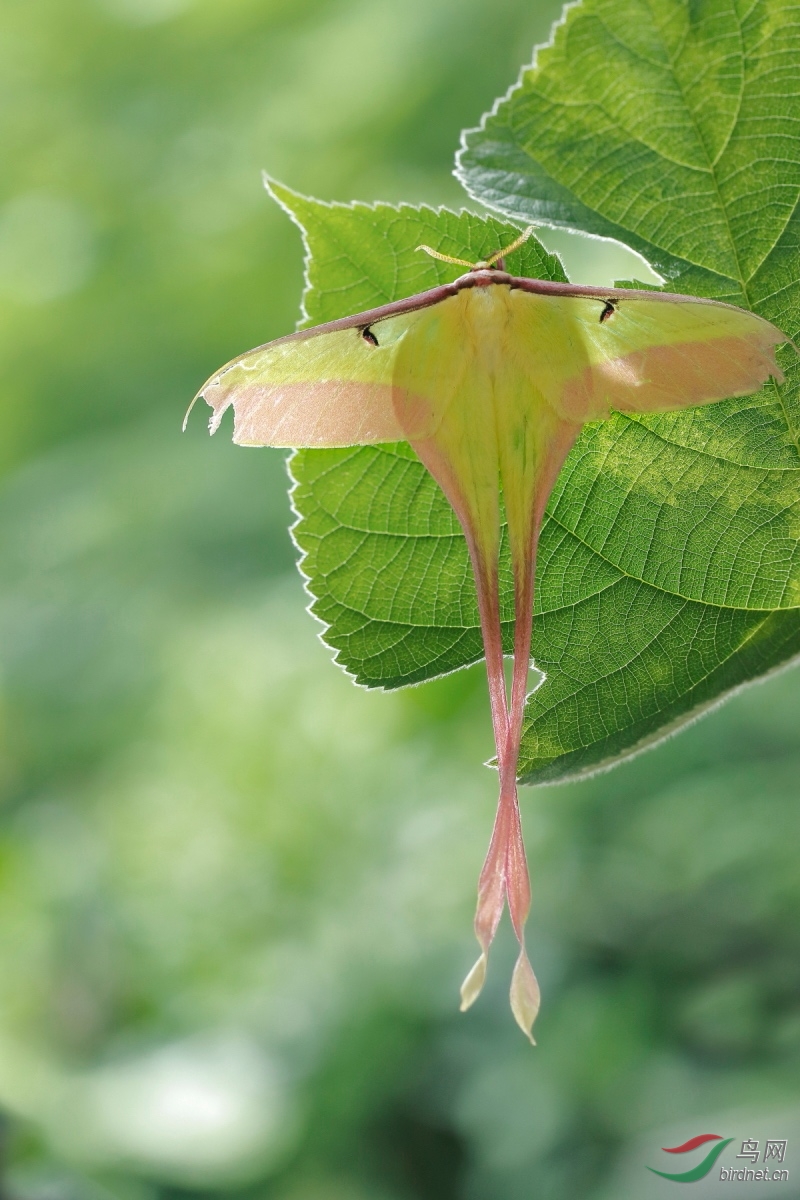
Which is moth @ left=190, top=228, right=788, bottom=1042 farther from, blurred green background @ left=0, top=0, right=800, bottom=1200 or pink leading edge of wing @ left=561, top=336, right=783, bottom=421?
blurred green background @ left=0, top=0, right=800, bottom=1200

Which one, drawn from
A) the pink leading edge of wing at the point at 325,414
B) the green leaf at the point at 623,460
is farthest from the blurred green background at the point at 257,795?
the pink leading edge of wing at the point at 325,414

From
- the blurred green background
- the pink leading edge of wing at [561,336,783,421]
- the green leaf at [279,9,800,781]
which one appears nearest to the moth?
the pink leading edge of wing at [561,336,783,421]

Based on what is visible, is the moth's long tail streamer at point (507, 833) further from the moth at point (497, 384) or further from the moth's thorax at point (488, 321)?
the moth's thorax at point (488, 321)

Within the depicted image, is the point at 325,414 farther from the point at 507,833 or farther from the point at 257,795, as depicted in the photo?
the point at 257,795

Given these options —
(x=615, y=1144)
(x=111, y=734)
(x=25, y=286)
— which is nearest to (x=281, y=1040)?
(x=615, y=1144)

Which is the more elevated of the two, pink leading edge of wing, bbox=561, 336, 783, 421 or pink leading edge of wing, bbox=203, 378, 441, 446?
pink leading edge of wing, bbox=203, 378, 441, 446

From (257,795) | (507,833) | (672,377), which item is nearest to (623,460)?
(672,377)
